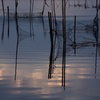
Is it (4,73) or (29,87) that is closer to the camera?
(29,87)

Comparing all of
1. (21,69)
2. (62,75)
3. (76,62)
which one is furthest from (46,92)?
(76,62)

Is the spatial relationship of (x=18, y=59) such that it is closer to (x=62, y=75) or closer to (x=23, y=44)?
(x=62, y=75)

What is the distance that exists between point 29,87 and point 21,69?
6.34 ft

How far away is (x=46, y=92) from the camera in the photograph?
278 inches

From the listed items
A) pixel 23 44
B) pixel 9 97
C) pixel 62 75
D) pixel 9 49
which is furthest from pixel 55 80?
pixel 23 44

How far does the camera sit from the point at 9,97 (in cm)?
671

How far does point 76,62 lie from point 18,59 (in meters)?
1.39

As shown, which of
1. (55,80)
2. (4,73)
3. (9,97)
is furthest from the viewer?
(4,73)

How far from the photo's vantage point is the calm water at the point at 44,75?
22.7 ft

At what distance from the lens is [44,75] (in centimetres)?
864

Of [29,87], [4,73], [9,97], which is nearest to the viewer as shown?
[9,97]

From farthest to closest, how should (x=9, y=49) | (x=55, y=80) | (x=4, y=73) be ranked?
(x=9, y=49) < (x=4, y=73) < (x=55, y=80)

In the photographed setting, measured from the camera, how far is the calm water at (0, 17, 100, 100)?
22.7 ft

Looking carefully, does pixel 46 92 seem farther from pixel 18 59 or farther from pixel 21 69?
pixel 18 59
